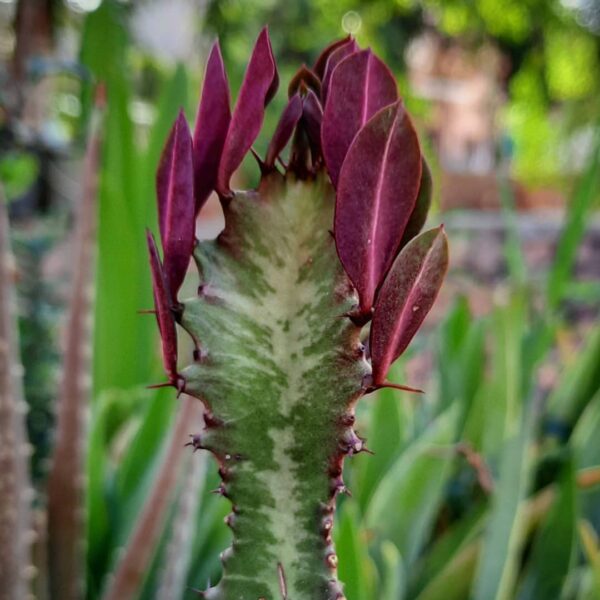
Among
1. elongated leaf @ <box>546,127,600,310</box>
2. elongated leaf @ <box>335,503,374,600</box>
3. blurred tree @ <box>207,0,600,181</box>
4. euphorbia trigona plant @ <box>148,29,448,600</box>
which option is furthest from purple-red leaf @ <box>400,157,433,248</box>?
blurred tree @ <box>207,0,600,181</box>

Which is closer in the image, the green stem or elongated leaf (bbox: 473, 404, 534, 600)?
the green stem

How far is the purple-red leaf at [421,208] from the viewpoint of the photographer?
0.62 feet

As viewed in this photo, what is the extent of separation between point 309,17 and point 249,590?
12.5ft

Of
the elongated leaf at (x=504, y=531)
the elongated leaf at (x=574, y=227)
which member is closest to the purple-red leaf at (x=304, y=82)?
the elongated leaf at (x=504, y=531)

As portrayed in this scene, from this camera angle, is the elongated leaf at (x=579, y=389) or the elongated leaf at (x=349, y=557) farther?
the elongated leaf at (x=579, y=389)

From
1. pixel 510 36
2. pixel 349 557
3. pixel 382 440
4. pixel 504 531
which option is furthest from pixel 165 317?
pixel 510 36

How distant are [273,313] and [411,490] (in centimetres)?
40

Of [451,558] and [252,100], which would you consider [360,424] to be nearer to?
[451,558]

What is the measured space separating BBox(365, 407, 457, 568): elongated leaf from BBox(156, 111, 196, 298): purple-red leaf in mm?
386

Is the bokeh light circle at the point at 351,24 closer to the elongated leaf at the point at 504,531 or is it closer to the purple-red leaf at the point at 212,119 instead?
the purple-red leaf at the point at 212,119

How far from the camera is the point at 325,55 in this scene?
22 cm

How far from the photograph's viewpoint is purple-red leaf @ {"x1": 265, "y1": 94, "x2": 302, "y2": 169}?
19 centimetres

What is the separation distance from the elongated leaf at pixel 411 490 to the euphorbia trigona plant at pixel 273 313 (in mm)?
359

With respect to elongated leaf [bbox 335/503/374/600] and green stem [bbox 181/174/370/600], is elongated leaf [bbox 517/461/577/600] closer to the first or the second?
elongated leaf [bbox 335/503/374/600]
